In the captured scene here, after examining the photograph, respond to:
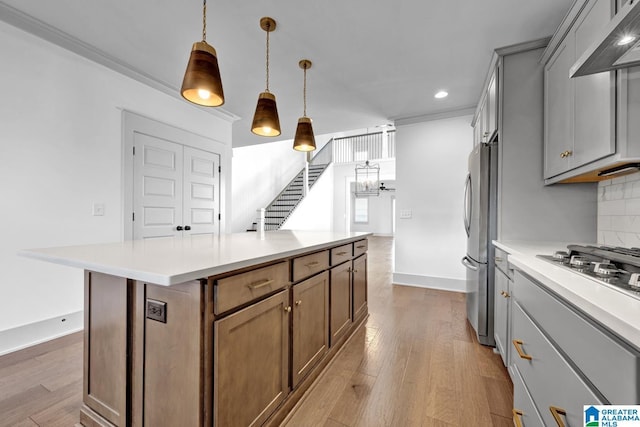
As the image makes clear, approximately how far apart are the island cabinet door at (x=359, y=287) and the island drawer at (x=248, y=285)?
120 cm

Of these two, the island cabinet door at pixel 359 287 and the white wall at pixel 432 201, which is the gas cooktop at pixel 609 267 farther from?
the white wall at pixel 432 201

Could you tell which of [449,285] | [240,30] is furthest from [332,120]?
[449,285]

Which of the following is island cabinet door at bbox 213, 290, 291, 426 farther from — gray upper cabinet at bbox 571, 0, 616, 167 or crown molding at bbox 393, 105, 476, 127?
crown molding at bbox 393, 105, 476, 127

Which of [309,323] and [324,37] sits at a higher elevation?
[324,37]

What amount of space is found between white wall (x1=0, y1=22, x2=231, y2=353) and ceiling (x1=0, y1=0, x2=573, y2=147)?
1.05ft

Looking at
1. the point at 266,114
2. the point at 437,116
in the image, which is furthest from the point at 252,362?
the point at 437,116

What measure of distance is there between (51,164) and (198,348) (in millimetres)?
2566

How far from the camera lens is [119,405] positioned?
119cm

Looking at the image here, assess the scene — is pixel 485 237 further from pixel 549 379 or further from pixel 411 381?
pixel 549 379

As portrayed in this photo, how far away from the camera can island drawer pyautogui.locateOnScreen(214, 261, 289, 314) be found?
102 cm

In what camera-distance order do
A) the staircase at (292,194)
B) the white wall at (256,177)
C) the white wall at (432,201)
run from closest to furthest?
the white wall at (432,201), the white wall at (256,177), the staircase at (292,194)

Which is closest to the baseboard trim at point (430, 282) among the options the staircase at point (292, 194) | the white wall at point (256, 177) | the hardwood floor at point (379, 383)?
the hardwood floor at point (379, 383)

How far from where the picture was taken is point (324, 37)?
93.0 inches

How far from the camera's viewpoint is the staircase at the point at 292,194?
7.36 metres
